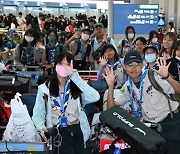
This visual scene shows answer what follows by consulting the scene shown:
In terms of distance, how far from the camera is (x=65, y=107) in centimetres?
425

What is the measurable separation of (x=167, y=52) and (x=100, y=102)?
2192 mm

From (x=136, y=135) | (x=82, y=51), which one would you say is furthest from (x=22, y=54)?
(x=136, y=135)

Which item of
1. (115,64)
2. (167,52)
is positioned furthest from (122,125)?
(167,52)

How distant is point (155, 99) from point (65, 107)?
3.24ft

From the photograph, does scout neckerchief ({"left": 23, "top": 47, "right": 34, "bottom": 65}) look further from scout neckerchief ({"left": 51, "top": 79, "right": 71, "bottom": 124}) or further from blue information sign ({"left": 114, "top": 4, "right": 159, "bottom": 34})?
blue information sign ({"left": 114, "top": 4, "right": 159, "bottom": 34})

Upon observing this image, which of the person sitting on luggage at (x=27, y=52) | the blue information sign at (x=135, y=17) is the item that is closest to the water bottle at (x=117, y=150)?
the person sitting on luggage at (x=27, y=52)

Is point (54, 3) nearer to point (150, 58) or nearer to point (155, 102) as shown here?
point (150, 58)

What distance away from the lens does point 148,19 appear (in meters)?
12.4

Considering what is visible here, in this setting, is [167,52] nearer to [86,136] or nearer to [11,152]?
[86,136]

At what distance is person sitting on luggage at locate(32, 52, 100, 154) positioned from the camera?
13.9ft

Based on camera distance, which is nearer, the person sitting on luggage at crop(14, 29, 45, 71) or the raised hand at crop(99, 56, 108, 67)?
the raised hand at crop(99, 56, 108, 67)

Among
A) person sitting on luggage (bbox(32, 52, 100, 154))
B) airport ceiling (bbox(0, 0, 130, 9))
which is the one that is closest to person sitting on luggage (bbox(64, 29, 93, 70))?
person sitting on luggage (bbox(32, 52, 100, 154))

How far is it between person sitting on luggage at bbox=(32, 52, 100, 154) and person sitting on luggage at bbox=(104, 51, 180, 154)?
0.49 m

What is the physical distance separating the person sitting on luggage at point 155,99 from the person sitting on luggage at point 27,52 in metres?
4.18
